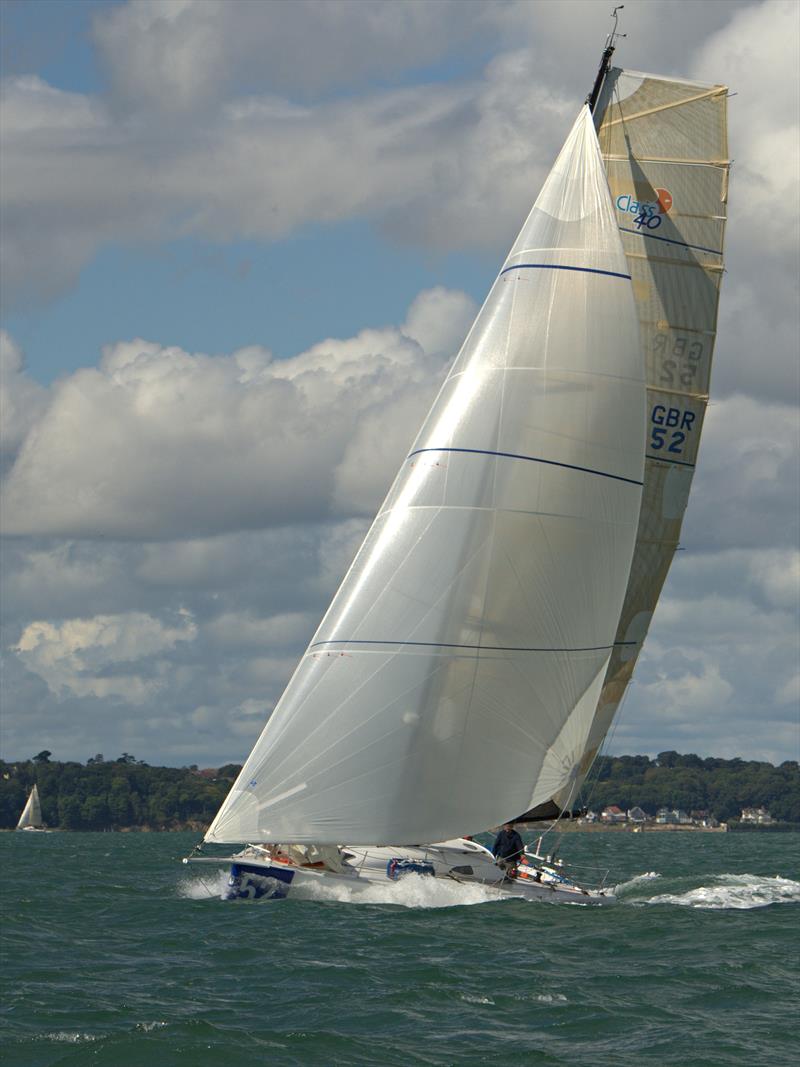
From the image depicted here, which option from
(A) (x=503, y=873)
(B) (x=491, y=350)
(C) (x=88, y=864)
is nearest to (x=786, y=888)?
(A) (x=503, y=873)

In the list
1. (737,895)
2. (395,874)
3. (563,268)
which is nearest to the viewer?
(395,874)

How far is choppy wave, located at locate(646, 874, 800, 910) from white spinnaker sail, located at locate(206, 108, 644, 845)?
497 cm

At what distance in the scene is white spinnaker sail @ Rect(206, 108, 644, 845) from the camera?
91.0 feet

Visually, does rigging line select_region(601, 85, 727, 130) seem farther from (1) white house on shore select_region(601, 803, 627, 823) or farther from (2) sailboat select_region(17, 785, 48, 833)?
(1) white house on shore select_region(601, 803, 627, 823)

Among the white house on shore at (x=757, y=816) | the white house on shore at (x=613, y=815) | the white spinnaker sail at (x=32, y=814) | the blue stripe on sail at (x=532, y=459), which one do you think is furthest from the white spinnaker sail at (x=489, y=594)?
the white house on shore at (x=613, y=815)

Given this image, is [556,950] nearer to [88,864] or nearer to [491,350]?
[491,350]

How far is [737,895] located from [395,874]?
346 inches

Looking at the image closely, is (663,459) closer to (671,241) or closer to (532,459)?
(671,241)

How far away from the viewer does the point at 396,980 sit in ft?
70.2

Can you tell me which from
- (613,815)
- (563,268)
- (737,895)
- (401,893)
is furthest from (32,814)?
(563,268)

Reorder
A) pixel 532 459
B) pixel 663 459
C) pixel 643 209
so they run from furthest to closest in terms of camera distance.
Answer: pixel 663 459 < pixel 643 209 < pixel 532 459

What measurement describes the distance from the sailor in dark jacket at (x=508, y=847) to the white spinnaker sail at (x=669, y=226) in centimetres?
240

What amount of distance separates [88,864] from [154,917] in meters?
26.3

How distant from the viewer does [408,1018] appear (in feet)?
63.0
